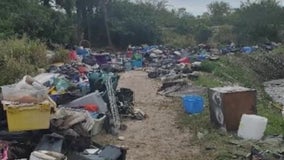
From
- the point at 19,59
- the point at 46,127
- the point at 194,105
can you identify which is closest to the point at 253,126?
the point at 194,105

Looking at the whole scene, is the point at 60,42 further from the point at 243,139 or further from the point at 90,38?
the point at 243,139

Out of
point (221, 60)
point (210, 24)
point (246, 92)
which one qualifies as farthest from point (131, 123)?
point (210, 24)

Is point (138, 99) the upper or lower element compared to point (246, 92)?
lower

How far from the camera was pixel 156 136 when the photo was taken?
770 centimetres

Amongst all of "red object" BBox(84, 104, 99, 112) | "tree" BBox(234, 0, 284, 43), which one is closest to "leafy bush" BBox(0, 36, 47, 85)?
"red object" BBox(84, 104, 99, 112)

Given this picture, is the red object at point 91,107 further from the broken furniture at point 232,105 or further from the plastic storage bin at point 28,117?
the broken furniture at point 232,105

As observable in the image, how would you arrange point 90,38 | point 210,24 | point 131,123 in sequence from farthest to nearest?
point 210,24
point 90,38
point 131,123

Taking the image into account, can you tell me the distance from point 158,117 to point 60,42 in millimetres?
12985

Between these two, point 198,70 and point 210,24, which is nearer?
point 198,70

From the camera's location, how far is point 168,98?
1146 centimetres

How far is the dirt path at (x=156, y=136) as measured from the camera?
6707mm

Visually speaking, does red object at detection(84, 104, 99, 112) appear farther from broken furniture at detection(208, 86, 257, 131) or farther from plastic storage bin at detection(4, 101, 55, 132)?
broken furniture at detection(208, 86, 257, 131)

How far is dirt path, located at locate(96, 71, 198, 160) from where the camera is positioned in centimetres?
671

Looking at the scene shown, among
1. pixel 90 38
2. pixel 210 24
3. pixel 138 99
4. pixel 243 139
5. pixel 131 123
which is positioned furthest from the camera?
pixel 210 24
